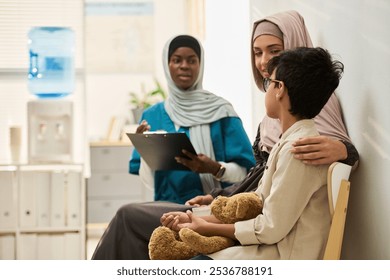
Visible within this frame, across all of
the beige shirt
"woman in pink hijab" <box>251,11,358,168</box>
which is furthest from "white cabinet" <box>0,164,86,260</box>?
the beige shirt

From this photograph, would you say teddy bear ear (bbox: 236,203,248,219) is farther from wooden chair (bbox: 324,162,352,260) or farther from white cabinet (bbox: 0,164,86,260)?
white cabinet (bbox: 0,164,86,260)

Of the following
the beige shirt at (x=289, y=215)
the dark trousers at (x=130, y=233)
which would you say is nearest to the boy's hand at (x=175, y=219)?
the beige shirt at (x=289, y=215)

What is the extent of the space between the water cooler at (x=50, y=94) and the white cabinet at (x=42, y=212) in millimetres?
94

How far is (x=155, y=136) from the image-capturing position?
7.80 feet

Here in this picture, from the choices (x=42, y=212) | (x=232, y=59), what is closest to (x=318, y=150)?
(x=232, y=59)

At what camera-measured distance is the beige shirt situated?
1.68 meters

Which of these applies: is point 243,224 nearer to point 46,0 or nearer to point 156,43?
point 46,0

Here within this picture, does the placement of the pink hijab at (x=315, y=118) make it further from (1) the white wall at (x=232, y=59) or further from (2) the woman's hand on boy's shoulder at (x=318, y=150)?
(1) the white wall at (x=232, y=59)

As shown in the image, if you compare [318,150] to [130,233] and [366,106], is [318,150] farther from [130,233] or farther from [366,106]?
[130,233]

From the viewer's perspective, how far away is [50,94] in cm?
375

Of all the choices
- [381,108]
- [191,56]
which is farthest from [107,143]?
[381,108]

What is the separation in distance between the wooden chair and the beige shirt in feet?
0.12

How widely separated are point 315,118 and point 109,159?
3520 millimetres

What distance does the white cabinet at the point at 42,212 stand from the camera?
3.62 metres
